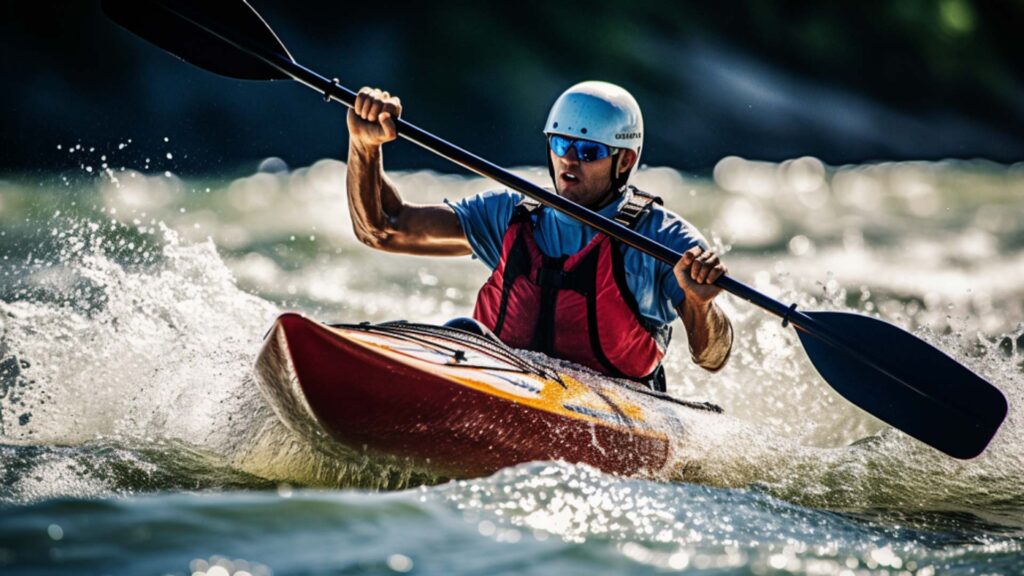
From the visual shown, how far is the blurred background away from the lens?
35.0 feet

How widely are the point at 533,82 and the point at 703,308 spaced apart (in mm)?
7703

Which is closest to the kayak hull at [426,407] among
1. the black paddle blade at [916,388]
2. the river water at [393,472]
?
the river water at [393,472]

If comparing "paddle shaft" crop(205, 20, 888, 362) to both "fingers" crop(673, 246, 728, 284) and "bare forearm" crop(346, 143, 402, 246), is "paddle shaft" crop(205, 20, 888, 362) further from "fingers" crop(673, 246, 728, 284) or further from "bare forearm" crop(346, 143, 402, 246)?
"bare forearm" crop(346, 143, 402, 246)

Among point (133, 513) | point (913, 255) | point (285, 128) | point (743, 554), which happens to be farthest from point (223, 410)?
point (285, 128)

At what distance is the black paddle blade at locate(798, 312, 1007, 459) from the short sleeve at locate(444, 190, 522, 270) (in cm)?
119

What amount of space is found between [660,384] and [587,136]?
0.96m

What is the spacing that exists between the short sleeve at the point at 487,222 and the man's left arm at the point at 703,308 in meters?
0.72

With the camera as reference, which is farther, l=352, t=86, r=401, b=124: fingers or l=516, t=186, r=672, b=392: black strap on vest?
l=516, t=186, r=672, b=392: black strap on vest

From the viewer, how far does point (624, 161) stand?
4.32 meters

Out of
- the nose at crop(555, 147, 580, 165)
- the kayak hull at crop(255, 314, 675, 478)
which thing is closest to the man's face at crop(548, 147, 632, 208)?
the nose at crop(555, 147, 580, 165)

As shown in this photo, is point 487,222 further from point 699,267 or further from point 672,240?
point 699,267

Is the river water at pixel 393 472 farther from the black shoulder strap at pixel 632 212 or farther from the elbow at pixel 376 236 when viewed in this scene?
the black shoulder strap at pixel 632 212

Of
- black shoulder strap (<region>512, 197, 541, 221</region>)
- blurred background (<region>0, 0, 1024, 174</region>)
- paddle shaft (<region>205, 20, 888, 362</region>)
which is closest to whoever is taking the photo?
paddle shaft (<region>205, 20, 888, 362</region>)

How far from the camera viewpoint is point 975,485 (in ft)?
14.1
